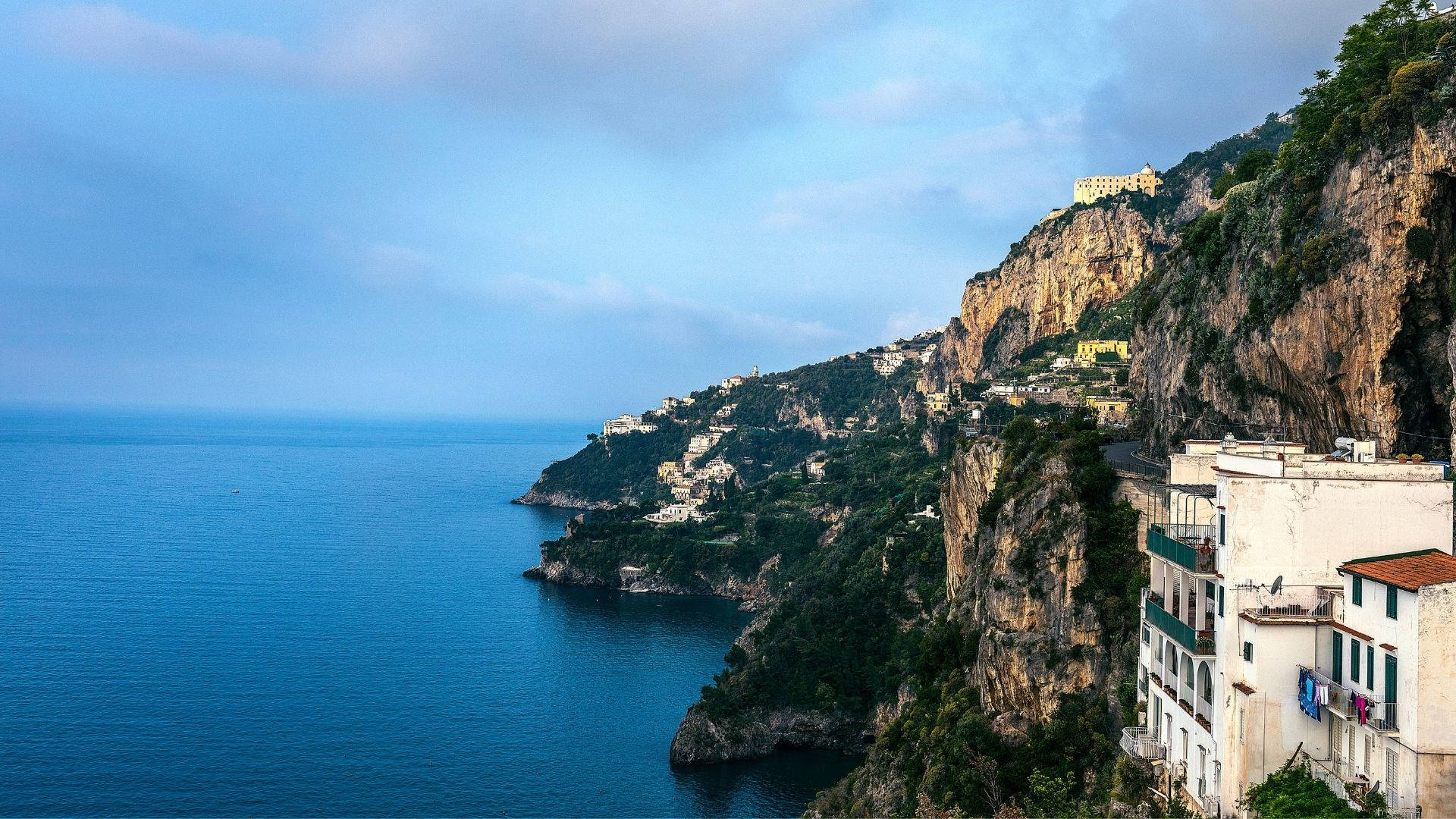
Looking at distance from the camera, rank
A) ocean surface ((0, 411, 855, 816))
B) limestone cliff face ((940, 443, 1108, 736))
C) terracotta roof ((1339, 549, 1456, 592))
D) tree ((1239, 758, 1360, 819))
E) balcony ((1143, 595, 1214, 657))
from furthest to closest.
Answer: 1. ocean surface ((0, 411, 855, 816))
2. limestone cliff face ((940, 443, 1108, 736))
3. balcony ((1143, 595, 1214, 657))
4. tree ((1239, 758, 1360, 819))
5. terracotta roof ((1339, 549, 1456, 592))

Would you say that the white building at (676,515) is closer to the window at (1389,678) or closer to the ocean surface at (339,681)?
the ocean surface at (339,681)

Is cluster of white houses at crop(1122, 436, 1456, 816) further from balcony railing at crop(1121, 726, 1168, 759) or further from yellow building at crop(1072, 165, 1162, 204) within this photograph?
yellow building at crop(1072, 165, 1162, 204)

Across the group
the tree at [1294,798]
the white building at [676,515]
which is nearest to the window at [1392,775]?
the tree at [1294,798]

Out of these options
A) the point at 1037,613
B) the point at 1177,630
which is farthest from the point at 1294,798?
the point at 1037,613

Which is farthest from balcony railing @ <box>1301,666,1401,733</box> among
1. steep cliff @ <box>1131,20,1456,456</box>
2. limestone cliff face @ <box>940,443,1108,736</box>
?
limestone cliff face @ <box>940,443,1108,736</box>

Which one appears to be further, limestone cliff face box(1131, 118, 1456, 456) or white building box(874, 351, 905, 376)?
white building box(874, 351, 905, 376)

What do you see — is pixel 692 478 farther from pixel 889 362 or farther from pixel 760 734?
pixel 760 734
